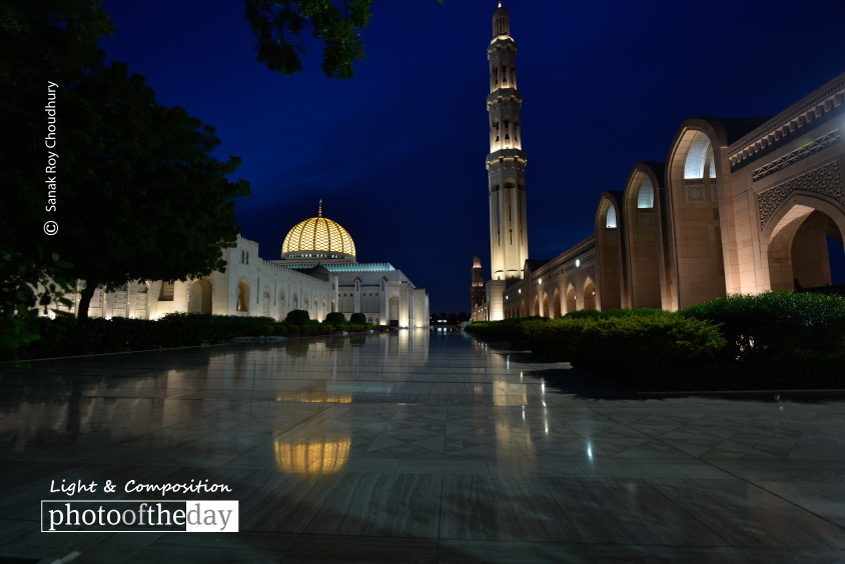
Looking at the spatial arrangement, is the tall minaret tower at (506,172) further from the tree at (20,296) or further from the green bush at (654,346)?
the tree at (20,296)

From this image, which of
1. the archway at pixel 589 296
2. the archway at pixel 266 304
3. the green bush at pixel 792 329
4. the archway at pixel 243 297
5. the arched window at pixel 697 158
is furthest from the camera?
the archway at pixel 266 304

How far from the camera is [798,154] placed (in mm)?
9156

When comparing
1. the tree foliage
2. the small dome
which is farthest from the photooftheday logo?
the small dome

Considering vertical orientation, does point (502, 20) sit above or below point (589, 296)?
above

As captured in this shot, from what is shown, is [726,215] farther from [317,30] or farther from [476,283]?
[476,283]

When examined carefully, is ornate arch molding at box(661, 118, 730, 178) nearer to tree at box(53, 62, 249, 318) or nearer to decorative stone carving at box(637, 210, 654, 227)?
decorative stone carving at box(637, 210, 654, 227)

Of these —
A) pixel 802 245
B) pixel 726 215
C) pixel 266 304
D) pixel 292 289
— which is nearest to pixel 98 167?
pixel 726 215

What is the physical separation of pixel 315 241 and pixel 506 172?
33.5 meters

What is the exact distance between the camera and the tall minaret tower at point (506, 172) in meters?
48.0

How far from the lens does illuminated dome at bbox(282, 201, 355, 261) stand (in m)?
68.9

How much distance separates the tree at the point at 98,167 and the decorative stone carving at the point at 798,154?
40.9ft

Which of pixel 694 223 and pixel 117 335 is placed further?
pixel 117 335

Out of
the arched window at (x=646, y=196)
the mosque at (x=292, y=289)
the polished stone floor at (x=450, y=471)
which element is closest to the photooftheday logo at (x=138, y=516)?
the polished stone floor at (x=450, y=471)

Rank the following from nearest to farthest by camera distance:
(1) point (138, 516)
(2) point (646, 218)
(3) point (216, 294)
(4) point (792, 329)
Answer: (1) point (138, 516) → (4) point (792, 329) → (2) point (646, 218) → (3) point (216, 294)
